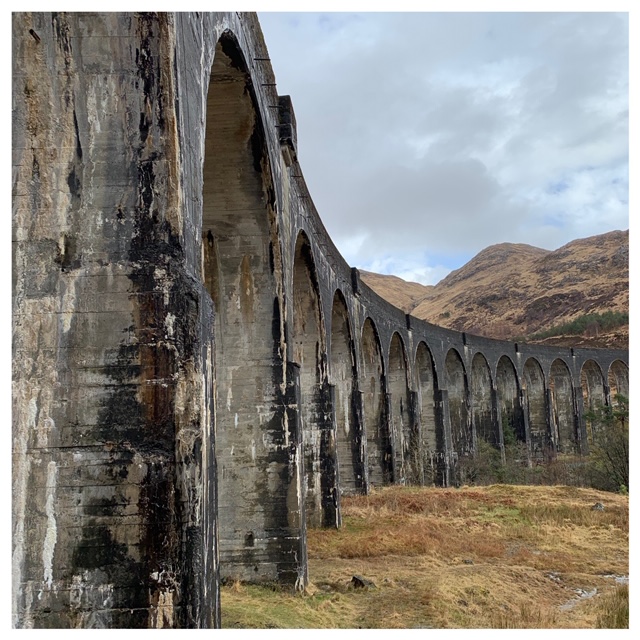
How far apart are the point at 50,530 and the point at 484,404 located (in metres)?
29.3

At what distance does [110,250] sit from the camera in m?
3.73

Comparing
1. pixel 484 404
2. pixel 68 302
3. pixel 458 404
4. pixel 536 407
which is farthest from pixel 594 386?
pixel 68 302

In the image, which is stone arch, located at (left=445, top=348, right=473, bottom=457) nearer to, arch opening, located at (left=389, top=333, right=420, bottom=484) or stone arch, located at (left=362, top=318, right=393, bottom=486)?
arch opening, located at (left=389, top=333, right=420, bottom=484)

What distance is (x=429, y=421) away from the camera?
2538 cm

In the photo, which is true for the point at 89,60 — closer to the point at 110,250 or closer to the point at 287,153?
the point at 110,250

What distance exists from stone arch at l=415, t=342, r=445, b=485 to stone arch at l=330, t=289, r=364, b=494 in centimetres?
802

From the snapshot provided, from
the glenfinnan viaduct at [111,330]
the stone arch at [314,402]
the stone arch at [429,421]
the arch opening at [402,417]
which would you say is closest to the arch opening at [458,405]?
the stone arch at [429,421]

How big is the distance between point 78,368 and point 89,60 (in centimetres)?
168

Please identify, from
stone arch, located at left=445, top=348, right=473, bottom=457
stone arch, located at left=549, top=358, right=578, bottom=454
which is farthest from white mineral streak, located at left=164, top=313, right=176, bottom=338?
stone arch, located at left=549, top=358, right=578, bottom=454

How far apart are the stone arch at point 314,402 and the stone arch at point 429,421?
39.3 ft

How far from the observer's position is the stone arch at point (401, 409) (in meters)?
22.7

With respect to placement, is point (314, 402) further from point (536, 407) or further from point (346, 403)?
point (536, 407)

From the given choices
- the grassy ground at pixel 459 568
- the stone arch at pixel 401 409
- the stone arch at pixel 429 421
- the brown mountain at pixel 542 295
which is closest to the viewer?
the grassy ground at pixel 459 568

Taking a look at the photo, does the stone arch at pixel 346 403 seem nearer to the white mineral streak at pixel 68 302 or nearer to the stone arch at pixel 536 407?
the white mineral streak at pixel 68 302
